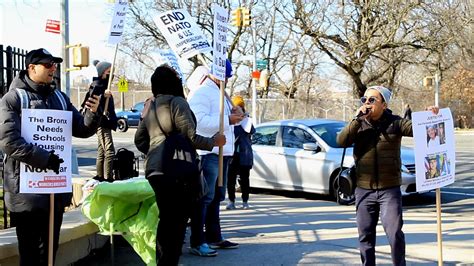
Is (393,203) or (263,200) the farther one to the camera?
(263,200)

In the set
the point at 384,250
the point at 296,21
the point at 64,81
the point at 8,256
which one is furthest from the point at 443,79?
the point at 8,256

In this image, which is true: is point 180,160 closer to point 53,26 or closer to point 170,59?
point 170,59

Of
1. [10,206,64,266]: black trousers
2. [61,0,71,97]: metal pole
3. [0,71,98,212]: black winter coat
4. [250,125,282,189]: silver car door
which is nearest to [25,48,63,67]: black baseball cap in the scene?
[0,71,98,212]: black winter coat

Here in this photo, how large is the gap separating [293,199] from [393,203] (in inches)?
259

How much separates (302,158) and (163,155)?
7079 millimetres

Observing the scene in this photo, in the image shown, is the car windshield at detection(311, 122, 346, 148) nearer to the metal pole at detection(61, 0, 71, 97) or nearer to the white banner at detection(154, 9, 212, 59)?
the white banner at detection(154, 9, 212, 59)

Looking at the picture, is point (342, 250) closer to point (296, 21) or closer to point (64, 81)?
point (64, 81)

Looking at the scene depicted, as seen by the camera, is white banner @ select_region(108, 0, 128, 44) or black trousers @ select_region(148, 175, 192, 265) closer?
black trousers @ select_region(148, 175, 192, 265)

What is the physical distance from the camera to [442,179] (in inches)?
223

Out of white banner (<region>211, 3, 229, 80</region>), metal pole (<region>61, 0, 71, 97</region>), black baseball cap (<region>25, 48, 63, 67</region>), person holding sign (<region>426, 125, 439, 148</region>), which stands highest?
metal pole (<region>61, 0, 71, 97</region>)

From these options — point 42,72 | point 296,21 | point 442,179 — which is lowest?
point 442,179

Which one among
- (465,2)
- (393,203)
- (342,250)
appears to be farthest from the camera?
(465,2)

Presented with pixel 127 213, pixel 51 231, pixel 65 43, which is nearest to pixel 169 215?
pixel 127 213

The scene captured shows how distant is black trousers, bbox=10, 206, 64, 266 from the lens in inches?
185
